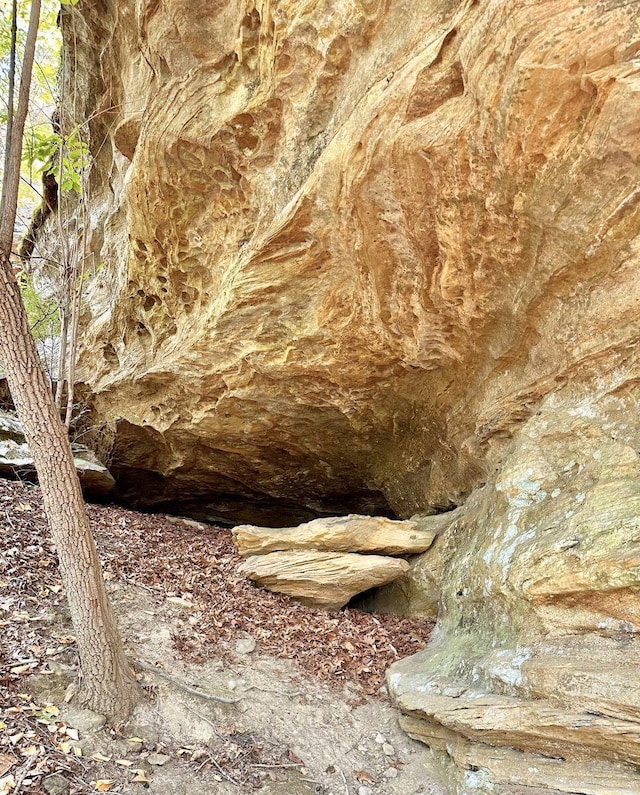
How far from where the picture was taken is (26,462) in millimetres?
9461

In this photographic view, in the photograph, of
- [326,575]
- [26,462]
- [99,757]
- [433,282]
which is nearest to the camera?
[99,757]

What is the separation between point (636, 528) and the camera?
14.8 ft

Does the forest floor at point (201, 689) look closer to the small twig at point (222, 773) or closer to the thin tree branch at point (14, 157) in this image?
the small twig at point (222, 773)

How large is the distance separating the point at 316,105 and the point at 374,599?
7.21m

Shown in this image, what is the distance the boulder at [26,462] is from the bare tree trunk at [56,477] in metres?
4.69

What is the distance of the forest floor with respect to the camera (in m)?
4.30

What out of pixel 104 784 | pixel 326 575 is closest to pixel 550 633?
pixel 326 575

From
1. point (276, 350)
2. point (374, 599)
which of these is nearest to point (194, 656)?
point (374, 599)

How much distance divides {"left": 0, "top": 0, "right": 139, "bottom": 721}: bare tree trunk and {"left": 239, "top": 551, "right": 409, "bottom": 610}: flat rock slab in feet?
8.96

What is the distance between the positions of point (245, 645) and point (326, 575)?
4.88 feet

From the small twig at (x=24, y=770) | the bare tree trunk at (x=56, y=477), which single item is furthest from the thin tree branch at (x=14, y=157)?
the small twig at (x=24, y=770)

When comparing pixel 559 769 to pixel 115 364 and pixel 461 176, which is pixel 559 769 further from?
pixel 115 364

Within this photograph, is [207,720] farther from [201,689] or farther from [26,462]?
[26,462]

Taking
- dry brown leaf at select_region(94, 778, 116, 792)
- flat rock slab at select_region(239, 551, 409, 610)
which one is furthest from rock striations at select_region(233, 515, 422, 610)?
dry brown leaf at select_region(94, 778, 116, 792)
